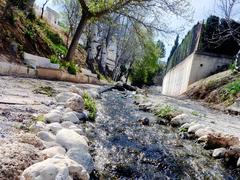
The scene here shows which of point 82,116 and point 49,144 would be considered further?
point 82,116

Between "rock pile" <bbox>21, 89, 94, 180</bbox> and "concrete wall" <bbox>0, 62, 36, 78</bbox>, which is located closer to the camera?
"rock pile" <bbox>21, 89, 94, 180</bbox>

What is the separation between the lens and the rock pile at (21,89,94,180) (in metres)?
2.35

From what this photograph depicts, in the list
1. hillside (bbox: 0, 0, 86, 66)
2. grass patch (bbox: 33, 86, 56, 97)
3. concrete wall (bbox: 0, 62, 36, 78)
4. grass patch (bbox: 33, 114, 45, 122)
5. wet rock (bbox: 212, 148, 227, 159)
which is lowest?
wet rock (bbox: 212, 148, 227, 159)

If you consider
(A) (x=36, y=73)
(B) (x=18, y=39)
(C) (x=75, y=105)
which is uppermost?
(B) (x=18, y=39)

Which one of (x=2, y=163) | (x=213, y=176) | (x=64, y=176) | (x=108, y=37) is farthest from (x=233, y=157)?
(x=108, y=37)

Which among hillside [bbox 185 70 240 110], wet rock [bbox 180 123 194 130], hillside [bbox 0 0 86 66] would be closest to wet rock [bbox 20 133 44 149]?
wet rock [bbox 180 123 194 130]

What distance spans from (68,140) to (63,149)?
26 centimetres

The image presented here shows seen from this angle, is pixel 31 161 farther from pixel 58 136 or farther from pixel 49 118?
pixel 49 118

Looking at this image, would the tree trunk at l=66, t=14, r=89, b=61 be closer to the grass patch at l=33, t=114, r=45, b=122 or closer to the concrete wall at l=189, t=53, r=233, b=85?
the concrete wall at l=189, t=53, r=233, b=85

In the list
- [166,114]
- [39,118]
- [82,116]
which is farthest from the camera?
[166,114]

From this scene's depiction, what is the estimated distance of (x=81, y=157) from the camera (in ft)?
10.3

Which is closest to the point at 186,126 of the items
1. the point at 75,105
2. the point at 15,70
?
the point at 75,105

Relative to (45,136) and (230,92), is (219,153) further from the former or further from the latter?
(230,92)

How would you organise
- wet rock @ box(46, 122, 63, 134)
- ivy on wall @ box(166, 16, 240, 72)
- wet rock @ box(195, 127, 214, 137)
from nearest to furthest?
wet rock @ box(46, 122, 63, 134) → wet rock @ box(195, 127, 214, 137) → ivy on wall @ box(166, 16, 240, 72)
